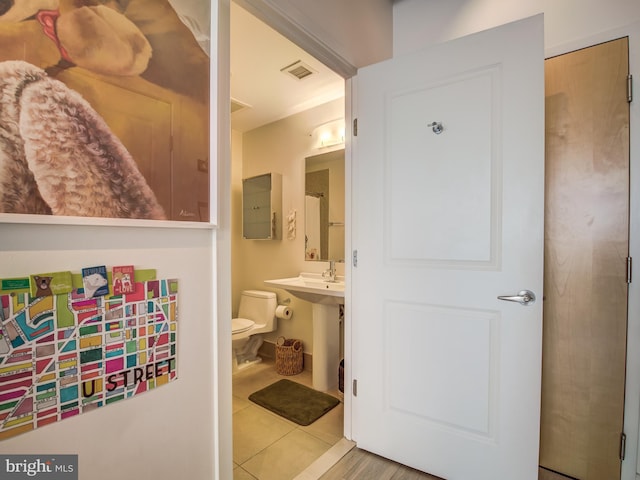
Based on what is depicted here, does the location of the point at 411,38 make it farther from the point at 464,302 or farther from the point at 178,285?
the point at 178,285

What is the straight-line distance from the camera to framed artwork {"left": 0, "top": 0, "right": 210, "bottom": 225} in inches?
26.5

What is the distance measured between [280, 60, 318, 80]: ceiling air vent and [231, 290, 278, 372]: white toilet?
1867mm

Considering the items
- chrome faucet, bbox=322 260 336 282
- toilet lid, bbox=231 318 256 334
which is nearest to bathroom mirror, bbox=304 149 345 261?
chrome faucet, bbox=322 260 336 282

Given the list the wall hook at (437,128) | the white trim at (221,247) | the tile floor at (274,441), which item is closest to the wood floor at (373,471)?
the tile floor at (274,441)

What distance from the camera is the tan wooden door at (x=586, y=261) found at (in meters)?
1.34

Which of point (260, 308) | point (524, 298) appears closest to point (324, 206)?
point (260, 308)

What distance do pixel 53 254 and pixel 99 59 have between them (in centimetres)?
51

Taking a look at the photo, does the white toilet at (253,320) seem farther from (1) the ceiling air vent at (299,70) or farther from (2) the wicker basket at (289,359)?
(1) the ceiling air vent at (299,70)

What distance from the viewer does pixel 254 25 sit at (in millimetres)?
1752

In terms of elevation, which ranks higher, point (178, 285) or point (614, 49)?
point (614, 49)

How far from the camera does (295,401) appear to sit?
86.2 inches

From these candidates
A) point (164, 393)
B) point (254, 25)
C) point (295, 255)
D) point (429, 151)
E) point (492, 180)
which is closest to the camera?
point (164, 393)

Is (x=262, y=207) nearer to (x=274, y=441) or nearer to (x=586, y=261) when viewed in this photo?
(x=274, y=441)

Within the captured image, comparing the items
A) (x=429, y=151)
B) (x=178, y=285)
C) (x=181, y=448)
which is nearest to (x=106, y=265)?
(x=178, y=285)
